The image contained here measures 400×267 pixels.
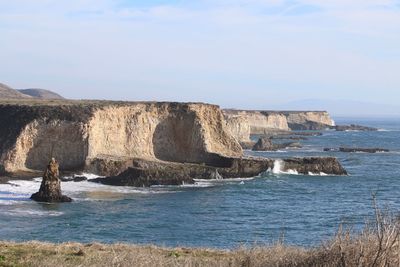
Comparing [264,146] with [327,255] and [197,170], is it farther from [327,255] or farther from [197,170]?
[327,255]

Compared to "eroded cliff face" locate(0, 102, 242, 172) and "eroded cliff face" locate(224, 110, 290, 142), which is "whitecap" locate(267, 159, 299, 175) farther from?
"eroded cliff face" locate(224, 110, 290, 142)

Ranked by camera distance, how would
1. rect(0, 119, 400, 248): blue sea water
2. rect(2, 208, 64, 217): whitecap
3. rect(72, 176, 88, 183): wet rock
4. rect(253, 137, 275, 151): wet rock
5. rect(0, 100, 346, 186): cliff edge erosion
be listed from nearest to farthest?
rect(0, 119, 400, 248): blue sea water, rect(2, 208, 64, 217): whitecap, rect(72, 176, 88, 183): wet rock, rect(0, 100, 346, 186): cliff edge erosion, rect(253, 137, 275, 151): wet rock

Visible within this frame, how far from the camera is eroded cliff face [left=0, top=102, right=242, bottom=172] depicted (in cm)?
5334

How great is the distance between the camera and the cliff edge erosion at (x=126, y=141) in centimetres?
5319

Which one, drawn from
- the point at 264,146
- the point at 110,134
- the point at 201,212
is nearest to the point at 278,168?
the point at 110,134

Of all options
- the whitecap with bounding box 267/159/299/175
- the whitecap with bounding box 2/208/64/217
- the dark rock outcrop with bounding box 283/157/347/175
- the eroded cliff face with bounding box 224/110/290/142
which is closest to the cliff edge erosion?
the dark rock outcrop with bounding box 283/157/347/175

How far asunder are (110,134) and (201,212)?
69.1 ft

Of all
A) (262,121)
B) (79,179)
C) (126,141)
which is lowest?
(79,179)

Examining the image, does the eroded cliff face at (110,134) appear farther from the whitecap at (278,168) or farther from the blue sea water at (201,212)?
the blue sea water at (201,212)

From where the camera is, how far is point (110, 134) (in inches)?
2315

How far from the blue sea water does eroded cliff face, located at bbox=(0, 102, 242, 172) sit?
15.9ft

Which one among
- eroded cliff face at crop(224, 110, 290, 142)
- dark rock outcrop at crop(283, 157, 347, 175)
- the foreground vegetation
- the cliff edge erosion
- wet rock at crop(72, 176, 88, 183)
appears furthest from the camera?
eroded cliff face at crop(224, 110, 290, 142)

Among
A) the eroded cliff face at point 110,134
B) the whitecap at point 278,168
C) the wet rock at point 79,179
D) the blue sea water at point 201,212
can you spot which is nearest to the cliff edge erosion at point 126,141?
the eroded cliff face at point 110,134

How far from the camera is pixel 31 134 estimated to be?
176 ft
